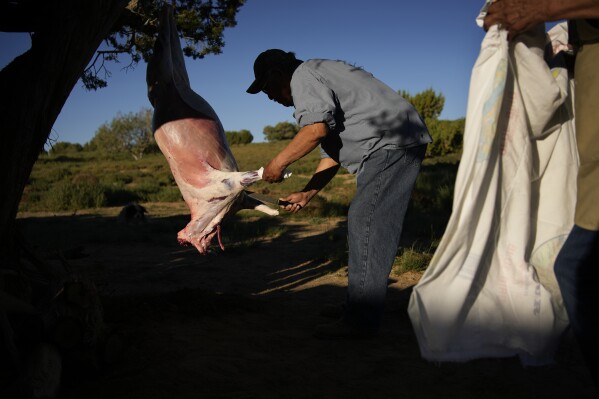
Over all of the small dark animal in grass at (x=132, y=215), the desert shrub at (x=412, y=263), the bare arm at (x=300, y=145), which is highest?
the bare arm at (x=300, y=145)

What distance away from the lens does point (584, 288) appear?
179cm

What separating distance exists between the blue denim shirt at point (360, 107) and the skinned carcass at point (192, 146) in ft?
2.31

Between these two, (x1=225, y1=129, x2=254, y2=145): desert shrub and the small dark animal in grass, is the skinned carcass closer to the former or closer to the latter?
the small dark animal in grass

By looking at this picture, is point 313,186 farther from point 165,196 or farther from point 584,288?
point 165,196

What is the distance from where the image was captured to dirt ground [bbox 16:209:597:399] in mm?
2562

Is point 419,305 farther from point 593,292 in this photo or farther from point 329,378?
point 329,378

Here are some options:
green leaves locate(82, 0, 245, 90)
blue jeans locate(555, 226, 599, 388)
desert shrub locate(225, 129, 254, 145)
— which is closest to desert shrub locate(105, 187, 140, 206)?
green leaves locate(82, 0, 245, 90)

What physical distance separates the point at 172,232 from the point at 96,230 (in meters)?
1.43

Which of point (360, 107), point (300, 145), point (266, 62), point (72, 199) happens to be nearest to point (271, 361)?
point (300, 145)

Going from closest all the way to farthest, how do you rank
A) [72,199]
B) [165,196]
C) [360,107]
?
[360,107] < [72,199] < [165,196]

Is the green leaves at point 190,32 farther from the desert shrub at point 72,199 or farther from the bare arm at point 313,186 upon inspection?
the desert shrub at point 72,199

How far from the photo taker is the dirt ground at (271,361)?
8.41ft

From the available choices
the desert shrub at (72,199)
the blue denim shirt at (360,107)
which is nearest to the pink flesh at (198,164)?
the blue denim shirt at (360,107)

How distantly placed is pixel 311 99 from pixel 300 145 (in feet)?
0.98
